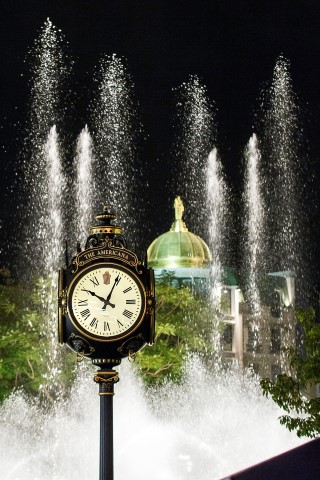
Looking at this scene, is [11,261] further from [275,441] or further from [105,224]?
[105,224]

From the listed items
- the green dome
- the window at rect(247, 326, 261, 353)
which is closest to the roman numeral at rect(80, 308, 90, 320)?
the green dome

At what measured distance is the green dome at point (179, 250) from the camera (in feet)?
142

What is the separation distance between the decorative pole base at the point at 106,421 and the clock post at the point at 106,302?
1 centimetres

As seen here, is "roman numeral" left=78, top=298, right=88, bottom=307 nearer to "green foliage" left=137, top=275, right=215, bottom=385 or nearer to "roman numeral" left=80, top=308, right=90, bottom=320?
"roman numeral" left=80, top=308, right=90, bottom=320

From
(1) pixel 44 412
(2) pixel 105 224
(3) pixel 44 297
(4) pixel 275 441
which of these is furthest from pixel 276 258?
(2) pixel 105 224

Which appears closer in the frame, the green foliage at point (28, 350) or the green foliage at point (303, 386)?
the green foliage at point (303, 386)

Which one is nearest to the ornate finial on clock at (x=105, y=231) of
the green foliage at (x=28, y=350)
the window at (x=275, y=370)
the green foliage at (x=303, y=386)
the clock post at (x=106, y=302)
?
the clock post at (x=106, y=302)

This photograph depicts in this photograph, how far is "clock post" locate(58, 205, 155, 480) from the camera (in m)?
5.84

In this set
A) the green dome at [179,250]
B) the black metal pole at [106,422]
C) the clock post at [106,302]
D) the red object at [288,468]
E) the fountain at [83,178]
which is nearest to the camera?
the red object at [288,468]

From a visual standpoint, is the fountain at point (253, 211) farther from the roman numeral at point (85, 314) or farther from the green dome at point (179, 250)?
the roman numeral at point (85, 314)

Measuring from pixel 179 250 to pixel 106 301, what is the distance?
122ft

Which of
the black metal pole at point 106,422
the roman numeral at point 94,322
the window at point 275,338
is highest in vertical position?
the window at point 275,338

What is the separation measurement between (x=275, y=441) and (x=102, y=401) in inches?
584

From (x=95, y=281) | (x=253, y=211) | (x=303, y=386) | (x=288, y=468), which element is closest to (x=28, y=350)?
(x=253, y=211)
